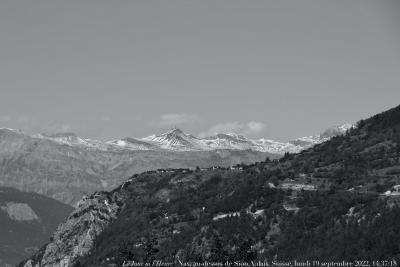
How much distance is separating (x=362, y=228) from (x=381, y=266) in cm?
2896

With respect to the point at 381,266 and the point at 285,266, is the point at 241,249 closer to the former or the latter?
the point at 285,266

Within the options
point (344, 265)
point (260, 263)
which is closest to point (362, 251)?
point (344, 265)

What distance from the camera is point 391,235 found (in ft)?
615

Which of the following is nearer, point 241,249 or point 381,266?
point 381,266

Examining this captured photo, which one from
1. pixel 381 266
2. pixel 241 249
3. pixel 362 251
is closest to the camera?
pixel 381 266

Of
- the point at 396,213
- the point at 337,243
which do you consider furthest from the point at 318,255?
the point at 396,213

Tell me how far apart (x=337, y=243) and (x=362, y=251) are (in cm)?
1197

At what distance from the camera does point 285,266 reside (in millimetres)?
190375

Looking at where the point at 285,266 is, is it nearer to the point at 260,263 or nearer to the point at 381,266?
the point at 260,263

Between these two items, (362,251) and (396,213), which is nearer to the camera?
(362,251)

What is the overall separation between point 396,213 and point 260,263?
3134cm

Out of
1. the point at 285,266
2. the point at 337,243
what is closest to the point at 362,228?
the point at 337,243

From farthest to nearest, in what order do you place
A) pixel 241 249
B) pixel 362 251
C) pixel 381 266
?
pixel 241 249 < pixel 362 251 < pixel 381 266

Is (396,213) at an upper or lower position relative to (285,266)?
upper
